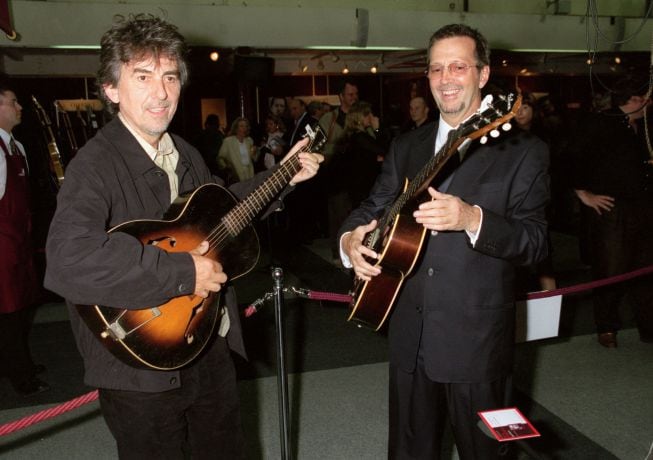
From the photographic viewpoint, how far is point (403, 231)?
2012 millimetres

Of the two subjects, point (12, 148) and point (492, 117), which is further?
point (12, 148)

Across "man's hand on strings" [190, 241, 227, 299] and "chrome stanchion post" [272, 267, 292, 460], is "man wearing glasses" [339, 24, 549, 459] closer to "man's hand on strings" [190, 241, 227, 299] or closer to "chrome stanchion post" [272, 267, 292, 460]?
"chrome stanchion post" [272, 267, 292, 460]

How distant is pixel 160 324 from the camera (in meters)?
1.83

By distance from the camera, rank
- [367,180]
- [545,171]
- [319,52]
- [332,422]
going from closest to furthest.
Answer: [545,171] → [332,422] → [367,180] → [319,52]

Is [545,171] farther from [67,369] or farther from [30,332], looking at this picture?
[30,332]

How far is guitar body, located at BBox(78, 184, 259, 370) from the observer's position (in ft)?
5.74

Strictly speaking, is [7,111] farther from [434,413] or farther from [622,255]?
[622,255]

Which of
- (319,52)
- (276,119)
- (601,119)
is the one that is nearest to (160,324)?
(601,119)

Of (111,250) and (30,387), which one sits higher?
(111,250)

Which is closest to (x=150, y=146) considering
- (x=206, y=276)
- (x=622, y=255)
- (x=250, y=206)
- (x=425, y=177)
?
(x=250, y=206)

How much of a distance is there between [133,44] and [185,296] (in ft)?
2.80

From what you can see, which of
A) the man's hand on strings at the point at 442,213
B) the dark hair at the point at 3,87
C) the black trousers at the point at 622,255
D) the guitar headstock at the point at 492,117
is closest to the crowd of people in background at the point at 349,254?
the man's hand on strings at the point at 442,213

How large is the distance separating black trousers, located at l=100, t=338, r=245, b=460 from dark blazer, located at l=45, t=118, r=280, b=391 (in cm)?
7

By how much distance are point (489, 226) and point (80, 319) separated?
1379mm
